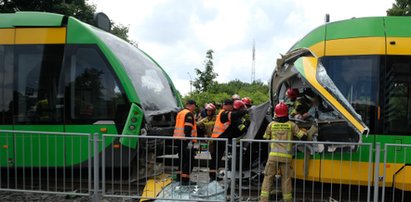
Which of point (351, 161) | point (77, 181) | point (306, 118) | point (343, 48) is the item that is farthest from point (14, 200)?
point (343, 48)

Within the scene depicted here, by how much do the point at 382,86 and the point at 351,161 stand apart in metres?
1.29

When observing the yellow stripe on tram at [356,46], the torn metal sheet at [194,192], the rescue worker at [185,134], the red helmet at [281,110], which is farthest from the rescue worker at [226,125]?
the yellow stripe on tram at [356,46]

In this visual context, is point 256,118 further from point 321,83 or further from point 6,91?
point 6,91

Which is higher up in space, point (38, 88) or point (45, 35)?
point (45, 35)

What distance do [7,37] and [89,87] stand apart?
1770 mm

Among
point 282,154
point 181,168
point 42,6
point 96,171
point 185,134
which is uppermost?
point 42,6

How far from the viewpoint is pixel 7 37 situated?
6.80m

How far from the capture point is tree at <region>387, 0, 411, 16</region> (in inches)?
788

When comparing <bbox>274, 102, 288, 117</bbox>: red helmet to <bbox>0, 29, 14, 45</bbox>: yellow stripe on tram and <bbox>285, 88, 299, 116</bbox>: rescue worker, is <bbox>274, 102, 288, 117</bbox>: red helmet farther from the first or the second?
<bbox>0, 29, 14, 45</bbox>: yellow stripe on tram

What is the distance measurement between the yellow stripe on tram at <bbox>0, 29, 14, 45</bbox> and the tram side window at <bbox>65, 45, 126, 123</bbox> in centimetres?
110

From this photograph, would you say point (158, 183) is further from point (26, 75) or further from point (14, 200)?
point (26, 75)

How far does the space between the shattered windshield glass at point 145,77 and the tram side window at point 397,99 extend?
3.98 meters

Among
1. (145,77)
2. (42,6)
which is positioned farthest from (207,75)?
(145,77)

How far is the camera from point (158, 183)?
637 cm
